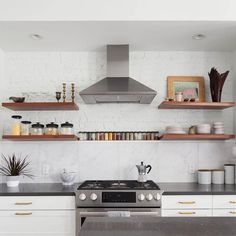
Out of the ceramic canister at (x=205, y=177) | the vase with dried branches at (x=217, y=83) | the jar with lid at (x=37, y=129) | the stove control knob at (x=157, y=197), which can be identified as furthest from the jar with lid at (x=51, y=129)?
the vase with dried branches at (x=217, y=83)

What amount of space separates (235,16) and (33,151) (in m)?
2.64

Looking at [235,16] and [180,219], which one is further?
[235,16]

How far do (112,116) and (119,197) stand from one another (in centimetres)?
110

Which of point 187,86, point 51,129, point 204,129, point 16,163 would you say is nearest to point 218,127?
point 204,129

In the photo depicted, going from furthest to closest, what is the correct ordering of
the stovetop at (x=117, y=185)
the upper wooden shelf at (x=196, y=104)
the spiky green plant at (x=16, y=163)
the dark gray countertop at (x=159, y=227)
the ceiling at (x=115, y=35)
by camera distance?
the spiky green plant at (x=16, y=163) < the upper wooden shelf at (x=196, y=104) < the stovetop at (x=117, y=185) < the ceiling at (x=115, y=35) < the dark gray countertop at (x=159, y=227)

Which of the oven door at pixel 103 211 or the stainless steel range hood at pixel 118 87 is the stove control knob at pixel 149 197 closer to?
the oven door at pixel 103 211

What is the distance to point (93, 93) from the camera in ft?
10.9

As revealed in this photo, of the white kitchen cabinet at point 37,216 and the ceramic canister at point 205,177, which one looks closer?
the white kitchen cabinet at point 37,216

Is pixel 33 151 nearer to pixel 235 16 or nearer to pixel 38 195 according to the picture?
pixel 38 195

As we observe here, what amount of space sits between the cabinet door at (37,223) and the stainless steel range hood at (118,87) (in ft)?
4.10

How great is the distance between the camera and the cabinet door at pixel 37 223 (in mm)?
3082

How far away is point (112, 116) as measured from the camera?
383cm

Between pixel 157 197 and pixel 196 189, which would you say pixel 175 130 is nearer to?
pixel 196 189

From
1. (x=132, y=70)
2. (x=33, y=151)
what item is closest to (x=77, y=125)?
(x=33, y=151)
